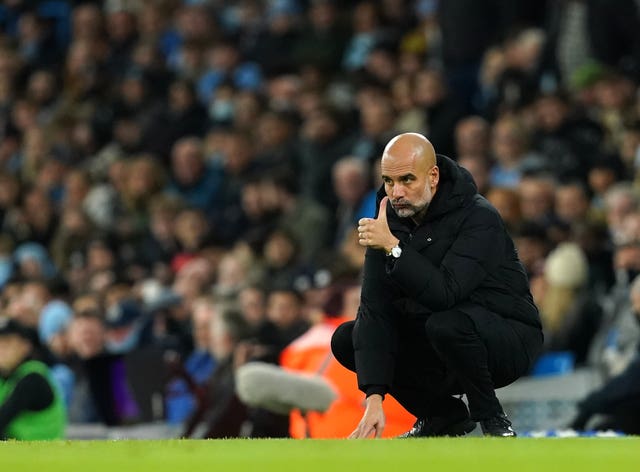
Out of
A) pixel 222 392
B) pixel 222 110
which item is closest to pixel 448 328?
pixel 222 392

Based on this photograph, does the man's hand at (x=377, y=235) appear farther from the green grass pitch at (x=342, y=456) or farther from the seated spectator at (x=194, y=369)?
the seated spectator at (x=194, y=369)

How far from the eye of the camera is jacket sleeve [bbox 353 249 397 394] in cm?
638

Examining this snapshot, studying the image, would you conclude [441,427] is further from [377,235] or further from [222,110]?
[222,110]

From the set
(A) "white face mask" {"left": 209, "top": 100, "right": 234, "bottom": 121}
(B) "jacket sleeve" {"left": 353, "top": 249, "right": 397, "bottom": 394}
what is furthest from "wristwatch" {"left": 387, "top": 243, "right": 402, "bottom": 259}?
(A) "white face mask" {"left": 209, "top": 100, "right": 234, "bottom": 121}

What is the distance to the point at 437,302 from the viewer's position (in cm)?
611

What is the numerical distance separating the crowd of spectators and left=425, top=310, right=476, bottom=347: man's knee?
10.7 feet

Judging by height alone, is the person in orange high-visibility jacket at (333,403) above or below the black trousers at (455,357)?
below

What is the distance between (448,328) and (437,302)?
108 millimetres

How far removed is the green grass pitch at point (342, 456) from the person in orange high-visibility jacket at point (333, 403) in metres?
2.50

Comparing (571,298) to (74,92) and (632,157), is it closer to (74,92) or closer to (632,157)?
(632,157)

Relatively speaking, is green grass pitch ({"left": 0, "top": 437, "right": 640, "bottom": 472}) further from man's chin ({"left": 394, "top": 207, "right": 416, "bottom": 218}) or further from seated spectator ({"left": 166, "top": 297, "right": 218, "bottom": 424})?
seated spectator ({"left": 166, "top": 297, "right": 218, "bottom": 424})

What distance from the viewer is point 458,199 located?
6.34m

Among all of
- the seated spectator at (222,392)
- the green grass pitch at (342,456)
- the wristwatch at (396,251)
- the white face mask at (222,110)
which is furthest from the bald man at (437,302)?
the white face mask at (222,110)

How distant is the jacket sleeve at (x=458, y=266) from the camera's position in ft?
19.9
